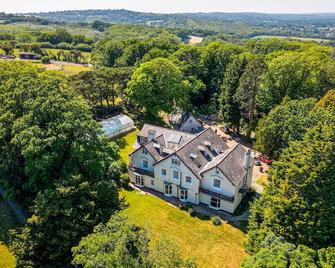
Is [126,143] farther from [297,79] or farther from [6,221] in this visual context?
[297,79]

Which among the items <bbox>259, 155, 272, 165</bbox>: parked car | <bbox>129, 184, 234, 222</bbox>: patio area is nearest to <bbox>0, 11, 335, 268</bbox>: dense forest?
<bbox>129, 184, 234, 222</bbox>: patio area

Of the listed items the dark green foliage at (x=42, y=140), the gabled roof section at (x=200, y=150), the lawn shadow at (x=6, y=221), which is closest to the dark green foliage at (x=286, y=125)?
the gabled roof section at (x=200, y=150)

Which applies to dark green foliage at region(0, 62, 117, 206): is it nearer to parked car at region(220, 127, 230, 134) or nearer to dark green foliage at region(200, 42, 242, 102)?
parked car at region(220, 127, 230, 134)

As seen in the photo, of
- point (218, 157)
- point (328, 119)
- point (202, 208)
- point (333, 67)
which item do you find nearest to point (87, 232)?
point (202, 208)

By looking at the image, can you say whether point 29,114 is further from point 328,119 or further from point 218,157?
point 328,119

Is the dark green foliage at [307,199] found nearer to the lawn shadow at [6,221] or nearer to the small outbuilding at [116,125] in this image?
Answer: the lawn shadow at [6,221]

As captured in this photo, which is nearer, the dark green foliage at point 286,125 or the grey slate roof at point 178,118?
the dark green foliage at point 286,125
